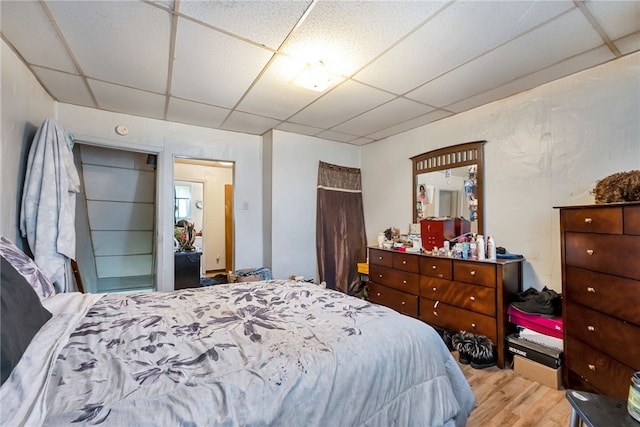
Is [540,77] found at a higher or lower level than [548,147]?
higher

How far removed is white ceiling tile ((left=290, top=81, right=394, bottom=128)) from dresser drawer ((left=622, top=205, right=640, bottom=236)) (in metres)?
1.88

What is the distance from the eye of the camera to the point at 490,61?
2.07 meters

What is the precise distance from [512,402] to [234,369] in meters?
1.96

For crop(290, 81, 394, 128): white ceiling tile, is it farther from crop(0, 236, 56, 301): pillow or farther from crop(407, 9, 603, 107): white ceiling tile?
crop(0, 236, 56, 301): pillow

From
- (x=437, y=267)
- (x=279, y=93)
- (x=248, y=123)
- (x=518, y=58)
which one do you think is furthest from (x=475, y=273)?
(x=248, y=123)

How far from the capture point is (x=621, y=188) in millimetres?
1757

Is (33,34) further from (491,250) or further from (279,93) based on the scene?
(491,250)

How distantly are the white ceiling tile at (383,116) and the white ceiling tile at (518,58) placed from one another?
0.20 m

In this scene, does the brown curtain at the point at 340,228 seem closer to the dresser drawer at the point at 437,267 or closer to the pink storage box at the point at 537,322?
the dresser drawer at the point at 437,267

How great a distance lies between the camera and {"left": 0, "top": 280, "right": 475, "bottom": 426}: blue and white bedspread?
79 centimetres

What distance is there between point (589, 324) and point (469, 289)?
0.80 meters

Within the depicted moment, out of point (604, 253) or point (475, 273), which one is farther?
point (475, 273)

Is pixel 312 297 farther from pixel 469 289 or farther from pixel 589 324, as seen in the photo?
pixel 589 324

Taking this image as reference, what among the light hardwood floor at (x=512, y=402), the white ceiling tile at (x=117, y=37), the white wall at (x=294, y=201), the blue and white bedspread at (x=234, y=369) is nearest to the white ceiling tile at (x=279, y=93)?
the white wall at (x=294, y=201)
